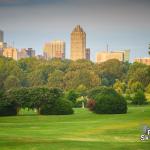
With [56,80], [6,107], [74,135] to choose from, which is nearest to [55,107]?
[6,107]

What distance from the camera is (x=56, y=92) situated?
A: 5597 centimetres

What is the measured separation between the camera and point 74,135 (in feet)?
109

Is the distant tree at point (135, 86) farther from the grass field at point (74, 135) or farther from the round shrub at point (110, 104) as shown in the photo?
the grass field at point (74, 135)

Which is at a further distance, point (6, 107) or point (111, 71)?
point (111, 71)

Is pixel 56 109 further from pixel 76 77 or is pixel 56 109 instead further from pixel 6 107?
pixel 76 77

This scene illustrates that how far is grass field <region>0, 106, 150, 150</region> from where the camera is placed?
25.9 meters

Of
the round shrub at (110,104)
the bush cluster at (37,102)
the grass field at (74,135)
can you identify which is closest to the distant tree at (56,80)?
the round shrub at (110,104)

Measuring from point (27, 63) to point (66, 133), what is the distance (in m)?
119

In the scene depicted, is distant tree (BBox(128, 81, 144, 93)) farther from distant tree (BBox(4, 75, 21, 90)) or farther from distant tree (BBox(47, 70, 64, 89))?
distant tree (BBox(4, 75, 21, 90))

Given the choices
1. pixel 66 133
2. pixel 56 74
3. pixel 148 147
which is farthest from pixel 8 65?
pixel 148 147

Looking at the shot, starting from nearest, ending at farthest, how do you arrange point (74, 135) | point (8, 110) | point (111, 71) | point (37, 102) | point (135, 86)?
point (74, 135)
point (8, 110)
point (37, 102)
point (135, 86)
point (111, 71)

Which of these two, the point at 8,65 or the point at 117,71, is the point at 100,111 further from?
the point at 117,71

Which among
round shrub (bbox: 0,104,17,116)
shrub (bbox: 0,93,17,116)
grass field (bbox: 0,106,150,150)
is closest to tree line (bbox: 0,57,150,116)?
round shrub (bbox: 0,104,17,116)

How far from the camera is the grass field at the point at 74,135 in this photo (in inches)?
1019
